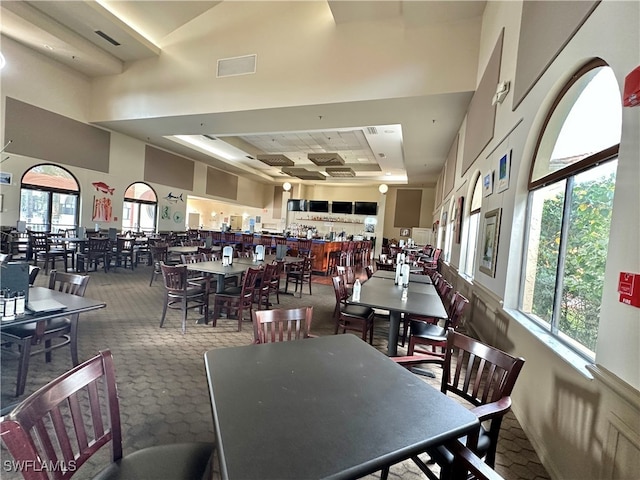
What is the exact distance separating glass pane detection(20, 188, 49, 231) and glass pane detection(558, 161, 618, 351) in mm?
11262

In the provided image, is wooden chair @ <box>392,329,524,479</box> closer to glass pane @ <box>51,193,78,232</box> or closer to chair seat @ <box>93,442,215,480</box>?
chair seat @ <box>93,442,215,480</box>

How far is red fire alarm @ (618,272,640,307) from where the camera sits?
4.14ft

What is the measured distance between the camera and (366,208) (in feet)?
48.2

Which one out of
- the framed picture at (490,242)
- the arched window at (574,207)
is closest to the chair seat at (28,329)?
the arched window at (574,207)

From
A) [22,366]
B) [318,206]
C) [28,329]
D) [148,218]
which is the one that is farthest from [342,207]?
[22,366]

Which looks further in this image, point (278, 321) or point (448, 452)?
point (278, 321)

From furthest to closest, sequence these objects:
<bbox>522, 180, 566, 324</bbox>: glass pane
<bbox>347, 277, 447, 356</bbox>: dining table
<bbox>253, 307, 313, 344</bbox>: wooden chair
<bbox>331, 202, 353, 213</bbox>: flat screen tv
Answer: <bbox>331, 202, 353, 213</bbox>: flat screen tv, <bbox>347, 277, 447, 356</bbox>: dining table, <bbox>522, 180, 566, 324</bbox>: glass pane, <bbox>253, 307, 313, 344</bbox>: wooden chair

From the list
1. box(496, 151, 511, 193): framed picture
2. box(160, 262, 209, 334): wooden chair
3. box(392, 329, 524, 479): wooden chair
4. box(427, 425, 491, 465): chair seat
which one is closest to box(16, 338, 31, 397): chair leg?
box(160, 262, 209, 334): wooden chair

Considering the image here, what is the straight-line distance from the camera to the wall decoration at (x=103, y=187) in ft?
30.6

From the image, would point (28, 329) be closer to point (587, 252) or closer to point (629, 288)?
point (629, 288)

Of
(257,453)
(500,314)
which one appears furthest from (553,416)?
(257,453)

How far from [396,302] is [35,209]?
10.2 meters

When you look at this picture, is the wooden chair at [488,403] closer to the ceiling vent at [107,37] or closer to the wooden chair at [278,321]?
the wooden chair at [278,321]

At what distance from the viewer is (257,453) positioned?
880 mm
